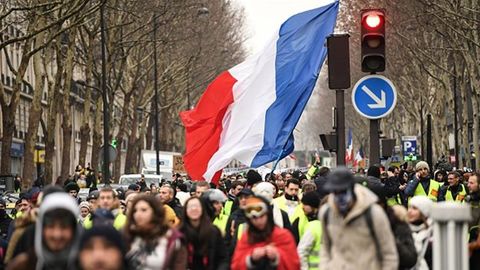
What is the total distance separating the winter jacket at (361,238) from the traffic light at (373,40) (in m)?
4.51

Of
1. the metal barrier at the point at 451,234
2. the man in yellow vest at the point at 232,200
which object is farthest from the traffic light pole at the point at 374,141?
the metal barrier at the point at 451,234

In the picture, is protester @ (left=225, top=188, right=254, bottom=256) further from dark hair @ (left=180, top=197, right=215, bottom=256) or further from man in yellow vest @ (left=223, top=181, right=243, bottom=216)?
man in yellow vest @ (left=223, top=181, right=243, bottom=216)

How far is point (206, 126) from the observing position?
19203 mm

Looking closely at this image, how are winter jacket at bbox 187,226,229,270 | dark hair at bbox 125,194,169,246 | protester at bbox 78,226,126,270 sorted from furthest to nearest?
winter jacket at bbox 187,226,229,270, dark hair at bbox 125,194,169,246, protester at bbox 78,226,126,270

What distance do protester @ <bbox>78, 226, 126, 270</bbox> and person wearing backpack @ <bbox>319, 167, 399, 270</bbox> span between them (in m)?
1.76

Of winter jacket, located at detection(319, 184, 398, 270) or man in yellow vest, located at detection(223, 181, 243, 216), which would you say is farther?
man in yellow vest, located at detection(223, 181, 243, 216)

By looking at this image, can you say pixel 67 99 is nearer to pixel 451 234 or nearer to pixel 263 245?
pixel 263 245

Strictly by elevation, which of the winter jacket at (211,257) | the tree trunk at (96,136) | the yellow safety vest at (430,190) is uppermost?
the tree trunk at (96,136)

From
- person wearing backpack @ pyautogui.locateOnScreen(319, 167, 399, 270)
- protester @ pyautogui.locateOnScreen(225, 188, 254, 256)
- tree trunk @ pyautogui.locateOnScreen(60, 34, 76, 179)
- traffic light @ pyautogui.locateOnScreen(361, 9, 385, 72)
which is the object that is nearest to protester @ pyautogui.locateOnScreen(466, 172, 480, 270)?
traffic light @ pyautogui.locateOnScreen(361, 9, 385, 72)

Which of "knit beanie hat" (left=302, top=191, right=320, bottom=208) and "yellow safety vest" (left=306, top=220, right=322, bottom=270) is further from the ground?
"knit beanie hat" (left=302, top=191, right=320, bottom=208)

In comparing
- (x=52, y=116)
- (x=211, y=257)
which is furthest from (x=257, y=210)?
(x=52, y=116)

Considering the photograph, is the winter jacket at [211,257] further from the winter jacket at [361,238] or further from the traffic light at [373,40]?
the traffic light at [373,40]

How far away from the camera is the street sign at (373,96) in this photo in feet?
46.2

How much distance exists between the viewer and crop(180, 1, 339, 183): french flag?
1797 centimetres
